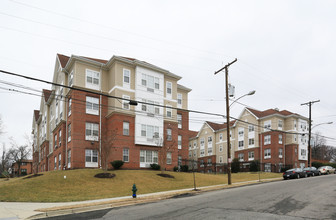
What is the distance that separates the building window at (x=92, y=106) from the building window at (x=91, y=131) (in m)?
1.44

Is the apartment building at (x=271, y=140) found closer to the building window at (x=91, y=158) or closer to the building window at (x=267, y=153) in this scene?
the building window at (x=267, y=153)

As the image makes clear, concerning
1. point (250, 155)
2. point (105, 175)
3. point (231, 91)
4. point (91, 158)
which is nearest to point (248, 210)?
point (231, 91)

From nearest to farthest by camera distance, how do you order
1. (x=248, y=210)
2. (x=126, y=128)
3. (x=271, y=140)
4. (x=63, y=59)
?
(x=248, y=210) < (x=126, y=128) < (x=63, y=59) < (x=271, y=140)

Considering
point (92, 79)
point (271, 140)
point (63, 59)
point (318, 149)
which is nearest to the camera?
point (92, 79)

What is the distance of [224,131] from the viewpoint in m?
69.6

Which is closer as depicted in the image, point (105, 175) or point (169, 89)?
point (105, 175)

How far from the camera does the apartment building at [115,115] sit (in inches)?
1336

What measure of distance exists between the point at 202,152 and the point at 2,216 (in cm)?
6513

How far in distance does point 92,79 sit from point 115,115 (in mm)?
5453

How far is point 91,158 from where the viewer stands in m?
34.1

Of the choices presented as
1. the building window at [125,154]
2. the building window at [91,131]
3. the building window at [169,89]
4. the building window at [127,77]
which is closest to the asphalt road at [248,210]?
the building window at [125,154]

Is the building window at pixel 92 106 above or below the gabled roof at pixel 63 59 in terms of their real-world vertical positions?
below

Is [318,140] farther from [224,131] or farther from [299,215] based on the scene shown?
[299,215]

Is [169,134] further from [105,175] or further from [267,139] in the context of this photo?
[267,139]
